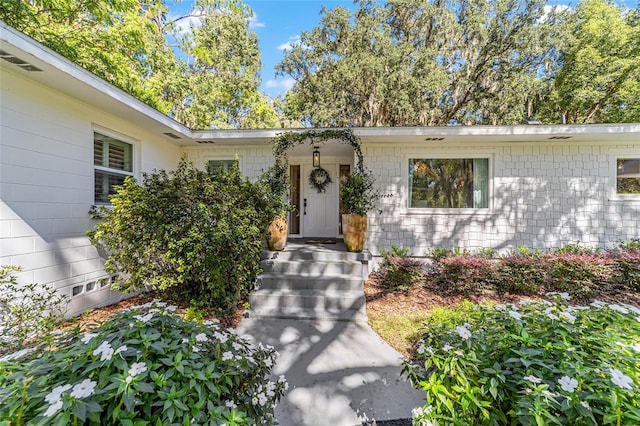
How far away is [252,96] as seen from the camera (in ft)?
46.7

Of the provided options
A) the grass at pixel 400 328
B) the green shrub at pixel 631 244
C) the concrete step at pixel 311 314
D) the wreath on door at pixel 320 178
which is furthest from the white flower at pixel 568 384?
the green shrub at pixel 631 244

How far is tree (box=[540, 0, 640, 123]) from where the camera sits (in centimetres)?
1062

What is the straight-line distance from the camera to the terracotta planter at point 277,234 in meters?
4.94

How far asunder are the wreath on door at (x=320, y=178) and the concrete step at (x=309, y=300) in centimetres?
351

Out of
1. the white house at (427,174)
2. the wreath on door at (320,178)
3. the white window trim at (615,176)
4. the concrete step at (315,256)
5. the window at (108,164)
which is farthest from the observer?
the wreath on door at (320,178)

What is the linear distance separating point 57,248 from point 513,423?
5042 millimetres

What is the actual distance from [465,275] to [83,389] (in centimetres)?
489

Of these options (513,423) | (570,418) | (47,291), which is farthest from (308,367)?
(47,291)

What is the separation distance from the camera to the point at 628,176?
570 cm

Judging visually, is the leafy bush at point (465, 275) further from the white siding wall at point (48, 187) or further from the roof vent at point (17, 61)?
the roof vent at point (17, 61)

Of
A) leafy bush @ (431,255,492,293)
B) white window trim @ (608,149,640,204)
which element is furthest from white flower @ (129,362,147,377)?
white window trim @ (608,149,640,204)

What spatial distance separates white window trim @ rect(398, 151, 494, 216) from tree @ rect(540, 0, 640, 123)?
819 centimetres

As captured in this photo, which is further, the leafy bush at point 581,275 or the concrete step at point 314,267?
the concrete step at point 314,267

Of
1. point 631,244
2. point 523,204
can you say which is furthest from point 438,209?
point 631,244
